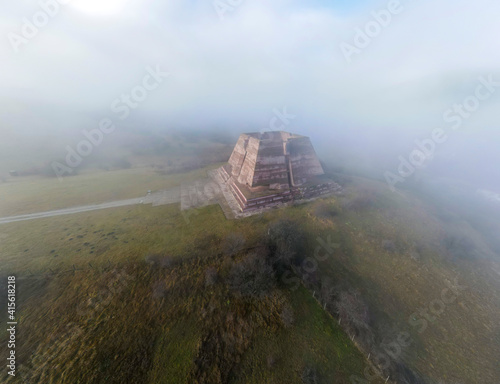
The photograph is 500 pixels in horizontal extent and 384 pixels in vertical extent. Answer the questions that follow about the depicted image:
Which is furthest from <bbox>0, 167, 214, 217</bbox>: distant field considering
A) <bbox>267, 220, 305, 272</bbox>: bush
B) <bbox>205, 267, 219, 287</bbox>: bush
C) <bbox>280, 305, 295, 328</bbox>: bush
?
<bbox>280, 305, 295, 328</bbox>: bush

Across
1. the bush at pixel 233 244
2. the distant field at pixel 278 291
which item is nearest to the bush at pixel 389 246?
the distant field at pixel 278 291

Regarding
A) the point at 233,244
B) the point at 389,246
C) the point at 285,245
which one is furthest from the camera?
the point at 389,246

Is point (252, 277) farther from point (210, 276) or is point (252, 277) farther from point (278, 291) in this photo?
point (210, 276)

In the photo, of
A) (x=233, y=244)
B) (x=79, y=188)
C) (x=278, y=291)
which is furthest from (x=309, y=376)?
(x=79, y=188)

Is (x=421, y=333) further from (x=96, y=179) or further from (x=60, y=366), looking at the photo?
(x=96, y=179)

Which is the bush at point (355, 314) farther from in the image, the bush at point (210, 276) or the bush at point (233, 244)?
the bush at point (210, 276)

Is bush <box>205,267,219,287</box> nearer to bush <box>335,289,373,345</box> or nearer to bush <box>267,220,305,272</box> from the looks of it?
bush <box>267,220,305,272</box>

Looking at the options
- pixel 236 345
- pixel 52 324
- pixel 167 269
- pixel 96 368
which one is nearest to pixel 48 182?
pixel 52 324

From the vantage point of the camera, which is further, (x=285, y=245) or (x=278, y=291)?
(x=285, y=245)

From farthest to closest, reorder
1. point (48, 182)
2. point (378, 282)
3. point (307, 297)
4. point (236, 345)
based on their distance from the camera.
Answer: point (48, 182)
point (378, 282)
point (307, 297)
point (236, 345)
